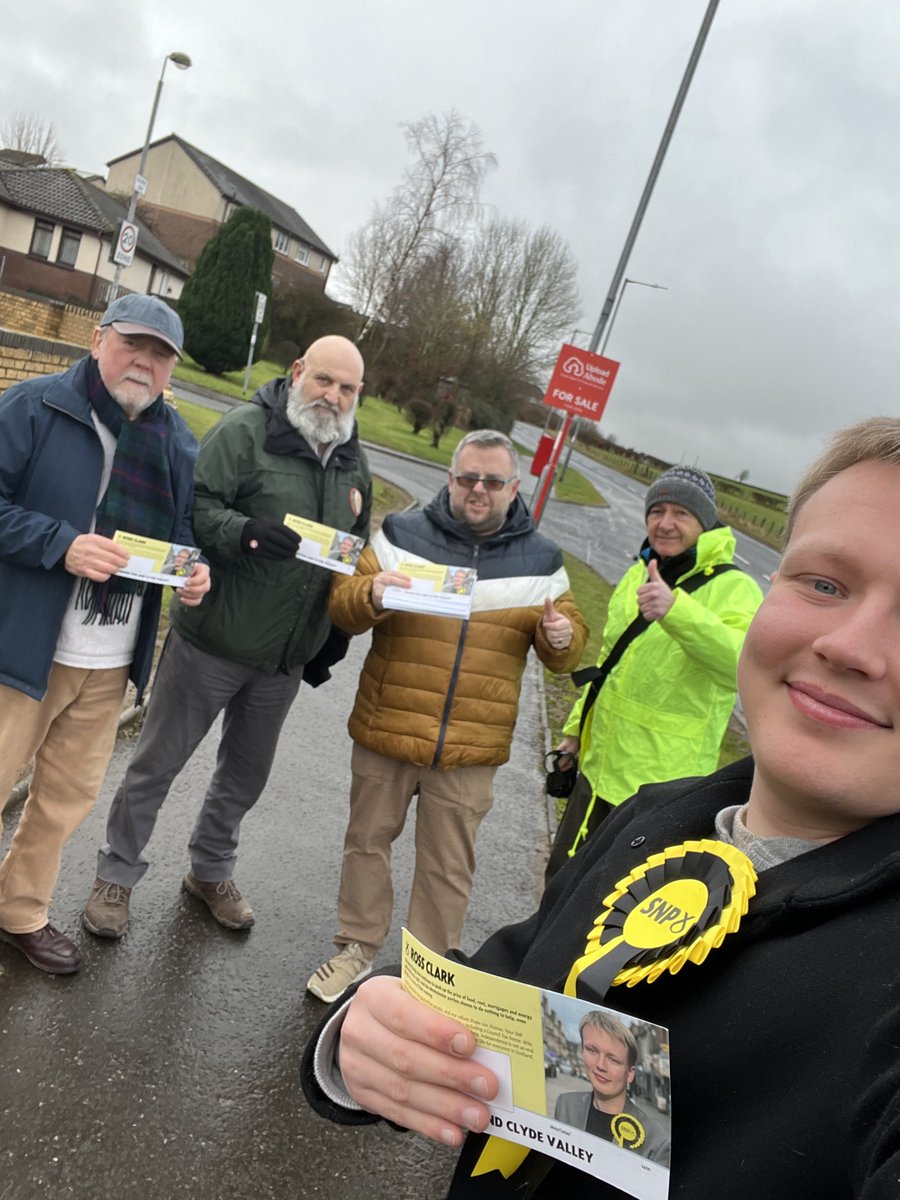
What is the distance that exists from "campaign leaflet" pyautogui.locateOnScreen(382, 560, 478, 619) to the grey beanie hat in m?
0.81

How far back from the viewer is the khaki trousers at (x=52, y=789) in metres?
3.41

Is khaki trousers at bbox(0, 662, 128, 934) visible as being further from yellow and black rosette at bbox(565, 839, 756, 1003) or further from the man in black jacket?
yellow and black rosette at bbox(565, 839, 756, 1003)

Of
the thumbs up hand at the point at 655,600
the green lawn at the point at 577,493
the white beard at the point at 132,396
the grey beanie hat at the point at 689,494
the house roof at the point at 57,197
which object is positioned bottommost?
the green lawn at the point at 577,493

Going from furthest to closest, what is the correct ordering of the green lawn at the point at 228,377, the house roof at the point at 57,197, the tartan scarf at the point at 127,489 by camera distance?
1. the house roof at the point at 57,197
2. the green lawn at the point at 228,377
3. the tartan scarf at the point at 127,489

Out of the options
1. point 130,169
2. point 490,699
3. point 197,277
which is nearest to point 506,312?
point 197,277

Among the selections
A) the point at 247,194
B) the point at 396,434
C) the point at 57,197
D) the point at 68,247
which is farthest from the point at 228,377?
the point at 247,194

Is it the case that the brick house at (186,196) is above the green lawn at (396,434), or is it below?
above

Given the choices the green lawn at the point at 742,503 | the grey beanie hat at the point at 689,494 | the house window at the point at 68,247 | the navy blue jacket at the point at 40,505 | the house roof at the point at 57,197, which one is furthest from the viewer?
the green lawn at the point at 742,503

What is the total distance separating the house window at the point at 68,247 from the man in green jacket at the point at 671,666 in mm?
48802

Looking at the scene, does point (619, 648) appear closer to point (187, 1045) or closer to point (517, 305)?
point (187, 1045)

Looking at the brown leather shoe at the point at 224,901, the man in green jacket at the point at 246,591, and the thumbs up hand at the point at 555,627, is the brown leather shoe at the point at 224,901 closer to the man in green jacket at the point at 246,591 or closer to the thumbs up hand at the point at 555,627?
the man in green jacket at the point at 246,591

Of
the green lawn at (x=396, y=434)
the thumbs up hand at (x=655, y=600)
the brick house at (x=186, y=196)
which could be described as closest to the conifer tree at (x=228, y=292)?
the green lawn at (x=396, y=434)

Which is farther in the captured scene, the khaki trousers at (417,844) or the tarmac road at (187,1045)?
the khaki trousers at (417,844)

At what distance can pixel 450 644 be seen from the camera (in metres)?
3.61
